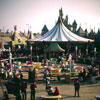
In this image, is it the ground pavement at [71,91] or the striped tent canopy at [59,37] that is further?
the striped tent canopy at [59,37]

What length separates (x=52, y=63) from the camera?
2444 cm

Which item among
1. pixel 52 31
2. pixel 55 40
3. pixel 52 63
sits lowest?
pixel 52 63

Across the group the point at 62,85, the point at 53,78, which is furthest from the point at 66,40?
the point at 62,85

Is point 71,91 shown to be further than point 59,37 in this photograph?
No

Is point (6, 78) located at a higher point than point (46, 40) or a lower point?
lower

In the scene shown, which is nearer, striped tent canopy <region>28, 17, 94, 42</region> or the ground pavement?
the ground pavement

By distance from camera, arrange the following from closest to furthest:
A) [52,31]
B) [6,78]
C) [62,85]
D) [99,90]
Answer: [99,90]
[62,85]
[6,78]
[52,31]

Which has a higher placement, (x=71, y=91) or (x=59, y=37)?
(x=59, y=37)

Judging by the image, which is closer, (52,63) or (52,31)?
(52,63)

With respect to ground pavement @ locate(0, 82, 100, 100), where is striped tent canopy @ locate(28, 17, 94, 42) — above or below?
above

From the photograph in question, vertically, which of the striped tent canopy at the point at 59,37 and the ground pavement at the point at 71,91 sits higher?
the striped tent canopy at the point at 59,37

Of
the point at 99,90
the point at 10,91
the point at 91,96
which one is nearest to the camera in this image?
the point at 10,91

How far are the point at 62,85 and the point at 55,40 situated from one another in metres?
10.3

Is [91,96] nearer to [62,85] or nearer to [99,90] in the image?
[99,90]
